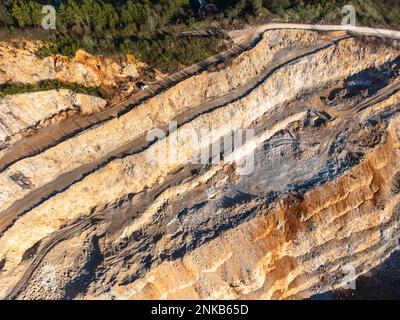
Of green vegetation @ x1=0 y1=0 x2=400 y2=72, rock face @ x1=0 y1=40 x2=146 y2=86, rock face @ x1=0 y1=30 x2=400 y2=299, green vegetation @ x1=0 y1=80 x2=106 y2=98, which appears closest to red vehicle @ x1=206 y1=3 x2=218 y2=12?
green vegetation @ x1=0 y1=0 x2=400 y2=72

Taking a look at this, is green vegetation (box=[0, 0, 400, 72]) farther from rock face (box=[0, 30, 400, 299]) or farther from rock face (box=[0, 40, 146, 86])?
rock face (box=[0, 30, 400, 299])

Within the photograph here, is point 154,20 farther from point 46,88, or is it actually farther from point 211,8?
point 46,88

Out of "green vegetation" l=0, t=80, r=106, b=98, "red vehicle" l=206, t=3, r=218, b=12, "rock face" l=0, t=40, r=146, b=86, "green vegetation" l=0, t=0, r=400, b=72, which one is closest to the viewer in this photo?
"rock face" l=0, t=40, r=146, b=86

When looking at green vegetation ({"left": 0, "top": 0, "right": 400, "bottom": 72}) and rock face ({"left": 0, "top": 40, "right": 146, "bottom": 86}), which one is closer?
rock face ({"left": 0, "top": 40, "right": 146, "bottom": 86})

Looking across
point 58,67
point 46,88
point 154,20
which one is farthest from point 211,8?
point 46,88

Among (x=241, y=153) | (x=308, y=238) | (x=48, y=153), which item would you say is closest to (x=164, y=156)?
(x=241, y=153)

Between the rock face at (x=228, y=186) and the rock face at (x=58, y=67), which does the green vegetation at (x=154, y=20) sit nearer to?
the rock face at (x=58, y=67)

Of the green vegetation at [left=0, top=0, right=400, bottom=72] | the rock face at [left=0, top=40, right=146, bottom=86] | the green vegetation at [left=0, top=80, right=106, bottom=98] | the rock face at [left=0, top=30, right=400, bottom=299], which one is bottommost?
the rock face at [left=0, top=30, right=400, bottom=299]
